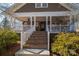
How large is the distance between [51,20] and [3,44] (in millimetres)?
552

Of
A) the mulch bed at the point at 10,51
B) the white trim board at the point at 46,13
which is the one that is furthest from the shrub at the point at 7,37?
the white trim board at the point at 46,13

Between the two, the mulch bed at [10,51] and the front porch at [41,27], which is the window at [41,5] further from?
the mulch bed at [10,51]

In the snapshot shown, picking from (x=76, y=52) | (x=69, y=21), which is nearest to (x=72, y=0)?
(x=69, y=21)

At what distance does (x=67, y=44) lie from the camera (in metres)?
1.86

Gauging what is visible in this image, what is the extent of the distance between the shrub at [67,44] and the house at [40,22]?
0.20 feet

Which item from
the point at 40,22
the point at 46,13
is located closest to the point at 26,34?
the point at 40,22

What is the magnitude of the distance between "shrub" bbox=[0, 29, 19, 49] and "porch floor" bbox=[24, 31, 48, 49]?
0.45 ft

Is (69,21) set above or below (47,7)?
below

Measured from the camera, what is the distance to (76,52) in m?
1.87

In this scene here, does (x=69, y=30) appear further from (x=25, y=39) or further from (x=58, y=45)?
(x=25, y=39)

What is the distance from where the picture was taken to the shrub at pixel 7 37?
1.88 m

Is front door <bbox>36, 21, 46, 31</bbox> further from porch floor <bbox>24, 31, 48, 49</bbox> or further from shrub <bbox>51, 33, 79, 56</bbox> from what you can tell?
shrub <bbox>51, 33, 79, 56</bbox>

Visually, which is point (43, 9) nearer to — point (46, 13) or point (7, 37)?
point (46, 13)

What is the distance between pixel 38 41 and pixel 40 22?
0.64ft
